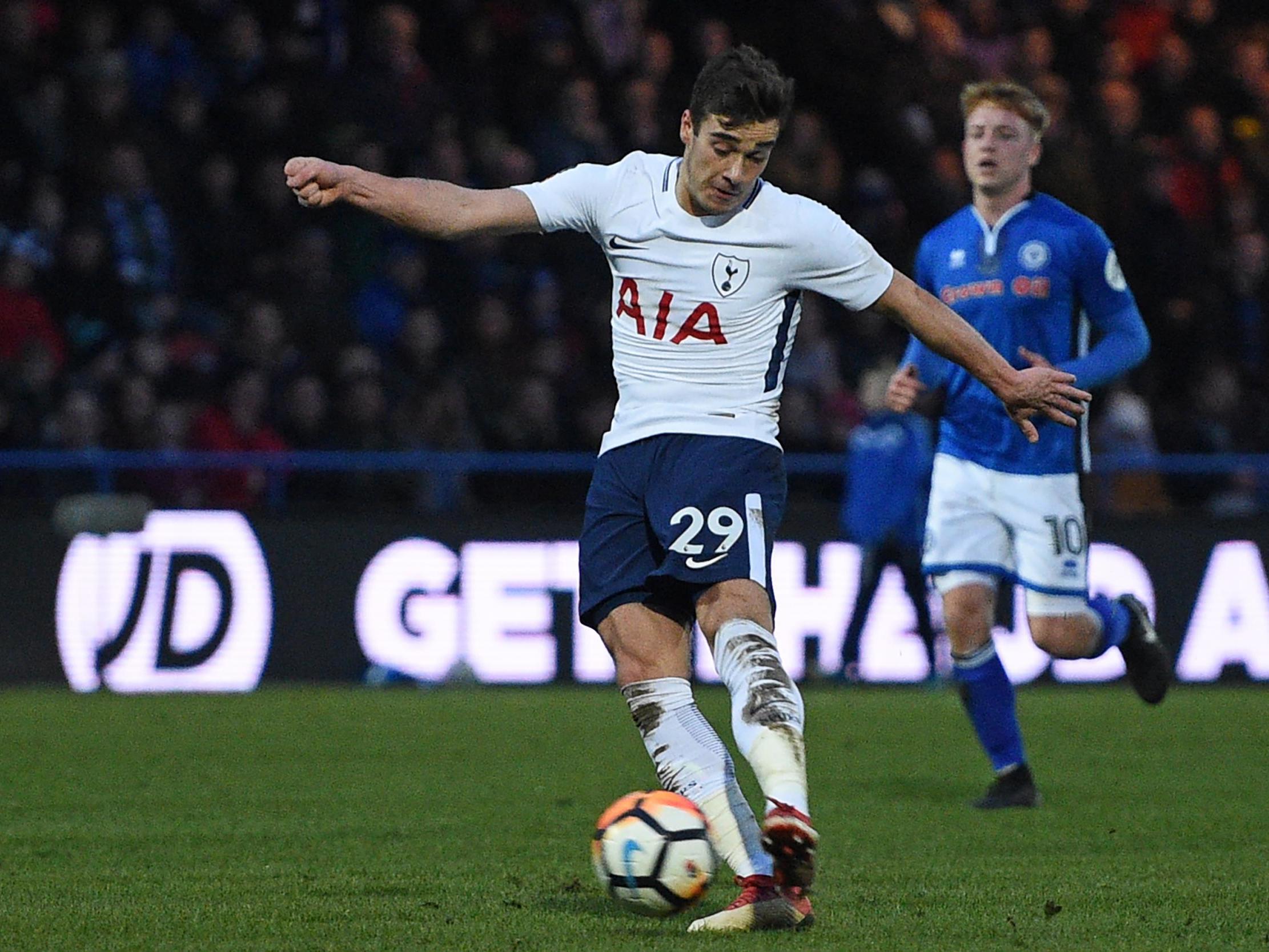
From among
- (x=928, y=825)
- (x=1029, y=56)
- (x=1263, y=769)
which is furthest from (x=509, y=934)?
(x=1029, y=56)

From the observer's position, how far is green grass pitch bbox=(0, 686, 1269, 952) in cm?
496

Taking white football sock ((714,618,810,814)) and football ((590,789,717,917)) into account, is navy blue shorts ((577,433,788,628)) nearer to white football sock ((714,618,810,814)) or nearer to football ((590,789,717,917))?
white football sock ((714,618,810,814))

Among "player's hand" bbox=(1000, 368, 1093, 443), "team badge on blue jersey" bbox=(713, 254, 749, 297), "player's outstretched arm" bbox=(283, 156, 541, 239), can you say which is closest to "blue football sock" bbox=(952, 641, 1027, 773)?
"player's hand" bbox=(1000, 368, 1093, 443)

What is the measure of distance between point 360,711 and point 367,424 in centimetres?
271

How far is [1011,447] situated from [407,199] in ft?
11.0

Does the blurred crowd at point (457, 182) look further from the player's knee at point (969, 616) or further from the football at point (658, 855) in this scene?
the football at point (658, 855)

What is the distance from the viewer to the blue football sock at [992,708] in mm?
7785

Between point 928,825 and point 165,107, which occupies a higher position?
point 165,107

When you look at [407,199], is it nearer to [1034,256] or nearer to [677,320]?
[677,320]

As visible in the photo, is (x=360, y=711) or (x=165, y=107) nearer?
(x=360, y=711)

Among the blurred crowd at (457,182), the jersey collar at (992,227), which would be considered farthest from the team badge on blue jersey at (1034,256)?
the blurred crowd at (457,182)

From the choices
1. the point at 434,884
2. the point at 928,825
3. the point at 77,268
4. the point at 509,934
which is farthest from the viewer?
the point at 77,268

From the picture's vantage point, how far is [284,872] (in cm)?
589

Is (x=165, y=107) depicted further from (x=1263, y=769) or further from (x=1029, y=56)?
(x=1263, y=769)
